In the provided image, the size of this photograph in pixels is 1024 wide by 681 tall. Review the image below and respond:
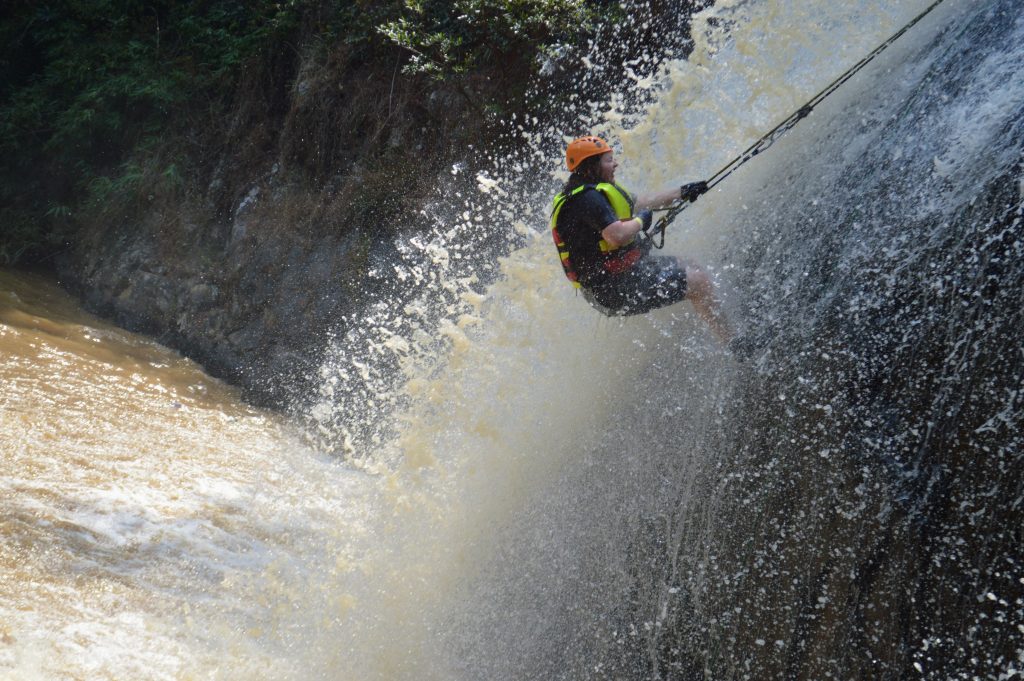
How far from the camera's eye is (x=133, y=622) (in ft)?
12.3

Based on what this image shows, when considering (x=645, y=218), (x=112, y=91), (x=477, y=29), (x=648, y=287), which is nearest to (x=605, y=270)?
(x=648, y=287)

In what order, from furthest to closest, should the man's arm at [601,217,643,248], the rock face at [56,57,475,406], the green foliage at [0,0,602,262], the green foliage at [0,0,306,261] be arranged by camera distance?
the green foliage at [0,0,306,261] → the green foliage at [0,0,602,262] → the rock face at [56,57,475,406] → the man's arm at [601,217,643,248]

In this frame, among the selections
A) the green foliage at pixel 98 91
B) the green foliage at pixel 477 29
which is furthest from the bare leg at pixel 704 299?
the green foliage at pixel 98 91

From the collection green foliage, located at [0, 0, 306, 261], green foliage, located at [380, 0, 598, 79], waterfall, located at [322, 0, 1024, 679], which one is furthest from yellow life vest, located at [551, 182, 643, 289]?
green foliage, located at [0, 0, 306, 261]

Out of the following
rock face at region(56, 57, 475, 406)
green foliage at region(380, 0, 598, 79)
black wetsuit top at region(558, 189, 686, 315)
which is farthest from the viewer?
rock face at region(56, 57, 475, 406)

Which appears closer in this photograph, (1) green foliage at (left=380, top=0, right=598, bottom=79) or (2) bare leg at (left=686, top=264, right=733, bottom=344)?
(2) bare leg at (left=686, top=264, right=733, bottom=344)

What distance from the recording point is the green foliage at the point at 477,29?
746cm

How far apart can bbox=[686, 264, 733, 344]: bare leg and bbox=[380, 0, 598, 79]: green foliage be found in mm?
3872

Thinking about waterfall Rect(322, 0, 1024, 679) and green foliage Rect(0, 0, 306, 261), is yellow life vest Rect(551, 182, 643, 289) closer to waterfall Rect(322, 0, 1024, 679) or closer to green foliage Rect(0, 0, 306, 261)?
waterfall Rect(322, 0, 1024, 679)

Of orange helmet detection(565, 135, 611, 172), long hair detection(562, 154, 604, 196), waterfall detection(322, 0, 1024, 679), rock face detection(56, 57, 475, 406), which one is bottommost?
waterfall detection(322, 0, 1024, 679)

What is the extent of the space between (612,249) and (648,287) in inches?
11.5

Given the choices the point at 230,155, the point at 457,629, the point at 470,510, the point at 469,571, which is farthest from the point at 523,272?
the point at 230,155

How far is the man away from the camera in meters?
4.37

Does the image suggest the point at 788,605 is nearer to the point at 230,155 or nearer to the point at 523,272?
the point at 523,272
